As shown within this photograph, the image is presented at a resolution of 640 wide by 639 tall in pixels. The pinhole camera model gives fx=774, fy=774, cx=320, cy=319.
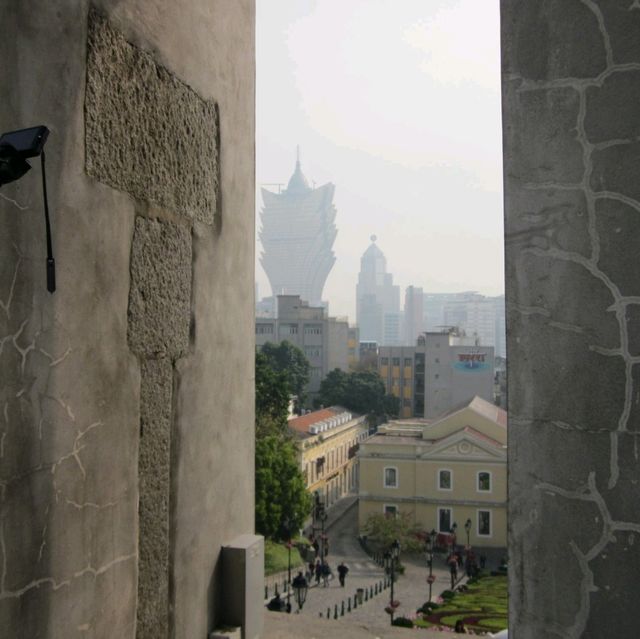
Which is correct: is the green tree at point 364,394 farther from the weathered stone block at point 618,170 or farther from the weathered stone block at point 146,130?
the weathered stone block at point 618,170

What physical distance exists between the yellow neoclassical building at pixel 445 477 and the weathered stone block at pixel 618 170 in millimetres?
28593

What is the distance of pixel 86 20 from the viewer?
1.27 meters

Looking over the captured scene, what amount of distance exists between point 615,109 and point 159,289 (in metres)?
0.93

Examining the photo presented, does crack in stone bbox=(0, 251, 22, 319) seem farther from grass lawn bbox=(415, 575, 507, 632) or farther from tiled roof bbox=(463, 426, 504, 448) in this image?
tiled roof bbox=(463, 426, 504, 448)

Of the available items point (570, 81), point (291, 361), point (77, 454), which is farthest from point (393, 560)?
point (291, 361)

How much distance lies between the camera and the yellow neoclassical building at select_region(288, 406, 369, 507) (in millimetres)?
34781

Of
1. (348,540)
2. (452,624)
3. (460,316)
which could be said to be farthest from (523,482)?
(460,316)

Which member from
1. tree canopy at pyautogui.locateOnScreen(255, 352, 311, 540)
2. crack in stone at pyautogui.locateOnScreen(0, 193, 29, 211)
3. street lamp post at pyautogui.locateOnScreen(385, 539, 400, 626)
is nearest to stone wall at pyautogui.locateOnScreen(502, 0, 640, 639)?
crack in stone at pyautogui.locateOnScreen(0, 193, 29, 211)

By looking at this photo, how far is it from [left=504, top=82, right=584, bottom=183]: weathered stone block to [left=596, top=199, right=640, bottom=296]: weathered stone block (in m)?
0.09

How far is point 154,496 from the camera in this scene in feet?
4.90

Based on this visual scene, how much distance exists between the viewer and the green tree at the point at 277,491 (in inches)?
874

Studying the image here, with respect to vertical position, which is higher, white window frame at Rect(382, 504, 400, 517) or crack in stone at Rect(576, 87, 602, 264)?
crack in stone at Rect(576, 87, 602, 264)

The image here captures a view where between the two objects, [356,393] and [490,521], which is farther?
[356,393]

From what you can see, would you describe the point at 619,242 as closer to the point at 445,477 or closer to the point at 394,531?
the point at 394,531
